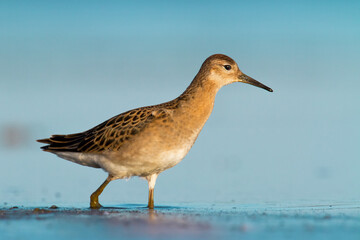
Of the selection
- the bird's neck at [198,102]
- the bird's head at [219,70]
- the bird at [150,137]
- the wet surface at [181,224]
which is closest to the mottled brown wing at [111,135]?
the bird at [150,137]

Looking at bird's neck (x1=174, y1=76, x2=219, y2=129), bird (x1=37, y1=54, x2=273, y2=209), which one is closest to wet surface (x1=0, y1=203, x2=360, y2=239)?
bird (x1=37, y1=54, x2=273, y2=209)

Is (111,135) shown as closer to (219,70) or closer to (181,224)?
(219,70)

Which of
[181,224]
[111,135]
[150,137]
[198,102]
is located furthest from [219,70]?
[181,224]

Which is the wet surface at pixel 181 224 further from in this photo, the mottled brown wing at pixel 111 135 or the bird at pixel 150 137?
the mottled brown wing at pixel 111 135

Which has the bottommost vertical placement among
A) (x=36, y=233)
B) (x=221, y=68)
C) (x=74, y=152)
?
(x=36, y=233)

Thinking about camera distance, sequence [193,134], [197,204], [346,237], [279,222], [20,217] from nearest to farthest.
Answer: [346,237] → [279,222] → [20,217] → [193,134] → [197,204]

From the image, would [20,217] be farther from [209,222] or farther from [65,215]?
[209,222]

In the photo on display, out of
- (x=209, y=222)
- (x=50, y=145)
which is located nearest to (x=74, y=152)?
(x=50, y=145)
